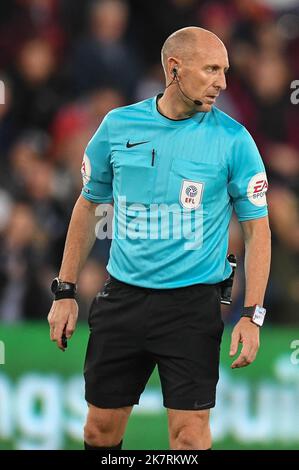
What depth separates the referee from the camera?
16.9ft

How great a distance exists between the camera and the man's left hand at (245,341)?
4961 mm

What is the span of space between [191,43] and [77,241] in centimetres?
114

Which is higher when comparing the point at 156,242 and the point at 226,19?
the point at 226,19

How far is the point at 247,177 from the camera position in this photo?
16.9ft

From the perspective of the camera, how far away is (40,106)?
9.46 m

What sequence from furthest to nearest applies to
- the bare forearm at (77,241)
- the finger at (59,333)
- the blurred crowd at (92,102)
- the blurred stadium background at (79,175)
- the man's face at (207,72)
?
1. the blurred crowd at (92,102)
2. the blurred stadium background at (79,175)
3. the bare forearm at (77,241)
4. the finger at (59,333)
5. the man's face at (207,72)

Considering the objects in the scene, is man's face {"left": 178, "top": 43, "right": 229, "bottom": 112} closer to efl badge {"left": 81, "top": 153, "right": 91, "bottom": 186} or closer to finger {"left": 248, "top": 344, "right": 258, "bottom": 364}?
efl badge {"left": 81, "top": 153, "right": 91, "bottom": 186}

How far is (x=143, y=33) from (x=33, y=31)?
1021 millimetres

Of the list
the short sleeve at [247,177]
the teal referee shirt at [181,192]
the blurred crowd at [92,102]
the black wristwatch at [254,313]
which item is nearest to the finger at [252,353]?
the black wristwatch at [254,313]

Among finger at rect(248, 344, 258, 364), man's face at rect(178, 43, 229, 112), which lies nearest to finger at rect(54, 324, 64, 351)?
finger at rect(248, 344, 258, 364)

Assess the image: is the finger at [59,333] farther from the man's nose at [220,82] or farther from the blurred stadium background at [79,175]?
the blurred stadium background at [79,175]

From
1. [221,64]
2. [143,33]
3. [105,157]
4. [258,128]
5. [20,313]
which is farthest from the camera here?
[143,33]

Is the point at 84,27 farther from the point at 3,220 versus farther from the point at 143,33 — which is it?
the point at 3,220
